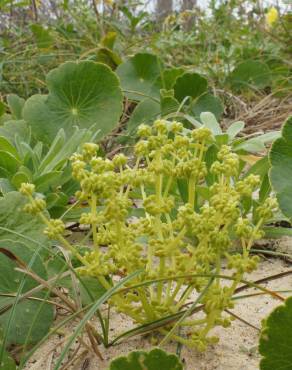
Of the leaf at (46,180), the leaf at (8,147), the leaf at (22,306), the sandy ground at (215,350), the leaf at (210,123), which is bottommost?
the sandy ground at (215,350)

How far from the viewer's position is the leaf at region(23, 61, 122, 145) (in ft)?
4.85

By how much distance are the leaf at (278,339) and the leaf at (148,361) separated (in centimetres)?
10

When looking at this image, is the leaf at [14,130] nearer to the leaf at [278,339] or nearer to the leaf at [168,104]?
the leaf at [168,104]

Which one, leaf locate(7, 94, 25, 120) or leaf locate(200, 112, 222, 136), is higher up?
leaf locate(200, 112, 222, 136)

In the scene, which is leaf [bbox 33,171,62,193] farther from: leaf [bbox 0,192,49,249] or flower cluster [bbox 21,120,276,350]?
flower cluster [bbox 21,120,276,350]

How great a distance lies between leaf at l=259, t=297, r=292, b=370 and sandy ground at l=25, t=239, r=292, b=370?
13cm

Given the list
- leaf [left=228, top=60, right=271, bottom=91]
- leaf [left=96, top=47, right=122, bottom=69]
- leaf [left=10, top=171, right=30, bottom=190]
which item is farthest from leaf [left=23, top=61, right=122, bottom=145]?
leaf [left=228, top=60, right=271, bottom=91]

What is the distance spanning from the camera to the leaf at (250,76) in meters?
2.52

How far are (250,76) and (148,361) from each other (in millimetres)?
2110

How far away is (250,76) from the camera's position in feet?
8.38

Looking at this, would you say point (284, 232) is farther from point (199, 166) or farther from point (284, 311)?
point (284, 311)

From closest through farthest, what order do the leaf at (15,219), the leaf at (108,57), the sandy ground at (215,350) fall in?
1. the sandy ground at (215,350)
2. the leaf at (15,219)
3. the leaf at (108,57)

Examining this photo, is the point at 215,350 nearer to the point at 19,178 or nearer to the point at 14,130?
the point at 19,178

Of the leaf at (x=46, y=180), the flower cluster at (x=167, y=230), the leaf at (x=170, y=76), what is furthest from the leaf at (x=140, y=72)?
the flower cluster at (x=167, y=230)
